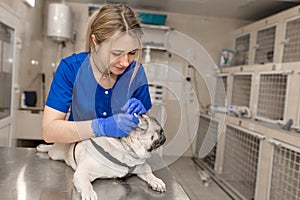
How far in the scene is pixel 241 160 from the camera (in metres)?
2.40

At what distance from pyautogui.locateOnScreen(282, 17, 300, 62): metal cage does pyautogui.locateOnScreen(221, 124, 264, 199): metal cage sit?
67 cm

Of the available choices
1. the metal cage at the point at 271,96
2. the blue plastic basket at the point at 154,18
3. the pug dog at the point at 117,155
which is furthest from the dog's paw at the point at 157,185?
the blue plastic basket at the point at 154,18

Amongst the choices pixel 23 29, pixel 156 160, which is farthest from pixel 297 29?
pixel 23 29

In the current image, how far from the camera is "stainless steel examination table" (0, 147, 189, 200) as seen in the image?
2.29 feet

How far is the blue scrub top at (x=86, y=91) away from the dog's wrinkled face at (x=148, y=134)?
0.09 m

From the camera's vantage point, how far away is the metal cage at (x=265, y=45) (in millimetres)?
2369

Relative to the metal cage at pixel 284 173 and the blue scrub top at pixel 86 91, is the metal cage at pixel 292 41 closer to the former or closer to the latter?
the metal cage at pixel 284 173

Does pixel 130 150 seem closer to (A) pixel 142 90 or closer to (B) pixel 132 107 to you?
(B) pixel 132 107

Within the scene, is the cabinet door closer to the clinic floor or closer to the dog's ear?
the clinic floor

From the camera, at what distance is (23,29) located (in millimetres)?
2301

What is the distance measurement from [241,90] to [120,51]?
2227 mm

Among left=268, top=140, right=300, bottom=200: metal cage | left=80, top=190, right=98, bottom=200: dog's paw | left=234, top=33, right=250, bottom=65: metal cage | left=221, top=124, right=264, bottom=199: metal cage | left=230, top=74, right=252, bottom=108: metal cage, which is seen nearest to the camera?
left=80, top=190, right=98, bottom=200: dog's paw

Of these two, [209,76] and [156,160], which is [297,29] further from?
[156,160]

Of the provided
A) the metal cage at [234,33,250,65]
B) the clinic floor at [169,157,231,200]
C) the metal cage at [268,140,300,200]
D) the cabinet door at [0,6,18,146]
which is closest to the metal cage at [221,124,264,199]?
the clinic floor at [169,157,231,200]
